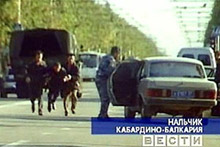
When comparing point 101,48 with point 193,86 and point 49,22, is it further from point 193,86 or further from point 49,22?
point 193,86

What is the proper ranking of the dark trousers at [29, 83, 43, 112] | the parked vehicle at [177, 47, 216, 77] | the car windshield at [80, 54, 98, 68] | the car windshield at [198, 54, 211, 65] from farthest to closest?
the car windshield at [80, 54, 98, 68]
the car windshield at [198, 54, 211, 65]
the parked vehicle at [177, 47, 216, 77]
the dark trousers at [29, 83, 43, 112]

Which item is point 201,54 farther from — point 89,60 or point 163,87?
point 89,60

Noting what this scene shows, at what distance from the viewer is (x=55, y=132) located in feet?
75.0

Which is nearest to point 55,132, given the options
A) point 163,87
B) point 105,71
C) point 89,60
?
point 163,87

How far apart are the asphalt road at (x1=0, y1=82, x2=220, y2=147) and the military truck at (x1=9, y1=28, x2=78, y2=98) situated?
469 inches

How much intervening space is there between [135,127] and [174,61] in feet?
11.8

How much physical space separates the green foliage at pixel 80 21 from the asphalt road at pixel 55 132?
116 feet

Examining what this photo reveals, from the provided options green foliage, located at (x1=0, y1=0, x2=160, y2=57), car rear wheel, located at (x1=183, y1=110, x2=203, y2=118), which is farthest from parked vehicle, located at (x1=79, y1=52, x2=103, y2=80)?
car rear wheel, located at (x1=183, y1=110, x2=203, y2=118)

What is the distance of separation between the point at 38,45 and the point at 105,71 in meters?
19.4

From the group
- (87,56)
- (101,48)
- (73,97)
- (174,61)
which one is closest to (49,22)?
(87,56)

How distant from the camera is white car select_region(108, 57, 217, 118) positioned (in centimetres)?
2288

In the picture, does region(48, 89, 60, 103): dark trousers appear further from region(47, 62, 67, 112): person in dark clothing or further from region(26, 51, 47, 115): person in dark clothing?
region(26, 51, 47, 115): person in dark clothing

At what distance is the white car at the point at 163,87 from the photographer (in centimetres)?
2288

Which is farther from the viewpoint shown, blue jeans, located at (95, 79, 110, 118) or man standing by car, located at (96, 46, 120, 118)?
Answer: blue jeans, located at (95, 79, 110, 118)
